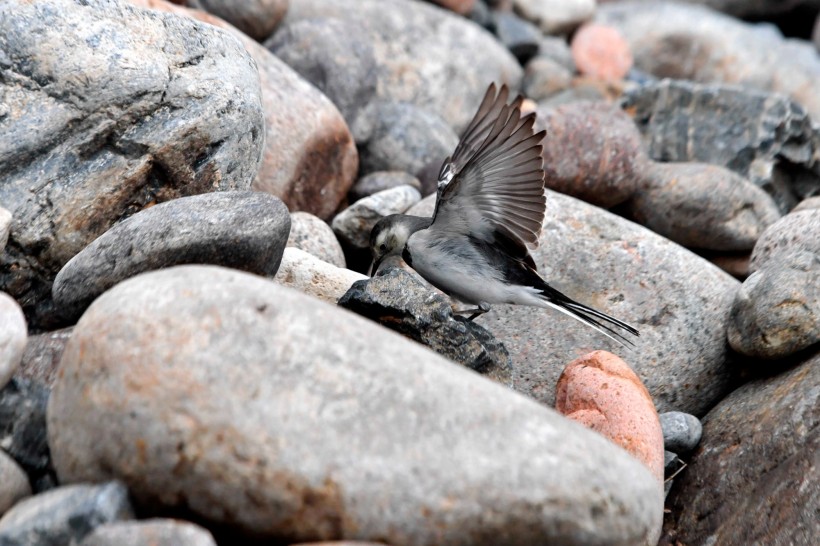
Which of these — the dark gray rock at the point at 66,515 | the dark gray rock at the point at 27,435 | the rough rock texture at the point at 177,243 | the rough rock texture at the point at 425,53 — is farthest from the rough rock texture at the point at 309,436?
the rough rock texture at the point at 425,53

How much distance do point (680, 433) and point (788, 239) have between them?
126 cm

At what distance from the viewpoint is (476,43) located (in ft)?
30.0

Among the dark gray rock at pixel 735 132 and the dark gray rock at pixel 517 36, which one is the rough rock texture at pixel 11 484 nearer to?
the dark gray rock at pixel 735 132

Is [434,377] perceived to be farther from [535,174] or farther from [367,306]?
[535,174]

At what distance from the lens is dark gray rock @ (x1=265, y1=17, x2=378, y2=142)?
7.05 metres

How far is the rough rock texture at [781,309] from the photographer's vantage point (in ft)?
14.7

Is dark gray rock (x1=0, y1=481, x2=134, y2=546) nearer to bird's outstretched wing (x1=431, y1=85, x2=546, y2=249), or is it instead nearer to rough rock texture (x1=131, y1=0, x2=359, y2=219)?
bird's outstretched wing (x1=431, y1=85, x2=546, y2=249)

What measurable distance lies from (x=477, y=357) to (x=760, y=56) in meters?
8.23

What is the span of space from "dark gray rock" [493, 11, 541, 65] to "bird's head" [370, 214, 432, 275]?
18.4ft

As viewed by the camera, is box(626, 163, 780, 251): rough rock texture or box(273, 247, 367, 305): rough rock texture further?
box(626, 163, 780, 251): rough rock texture

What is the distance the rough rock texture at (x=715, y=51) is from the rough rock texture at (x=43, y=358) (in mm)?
8767

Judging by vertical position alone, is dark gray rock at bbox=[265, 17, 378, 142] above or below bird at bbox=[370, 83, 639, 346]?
below

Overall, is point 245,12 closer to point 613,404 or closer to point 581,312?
point 581,312

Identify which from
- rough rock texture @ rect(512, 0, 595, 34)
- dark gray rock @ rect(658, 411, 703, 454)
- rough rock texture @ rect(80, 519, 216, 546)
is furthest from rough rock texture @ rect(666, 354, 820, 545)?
rough rock texture @ rect(512, 0, 595, 34)
